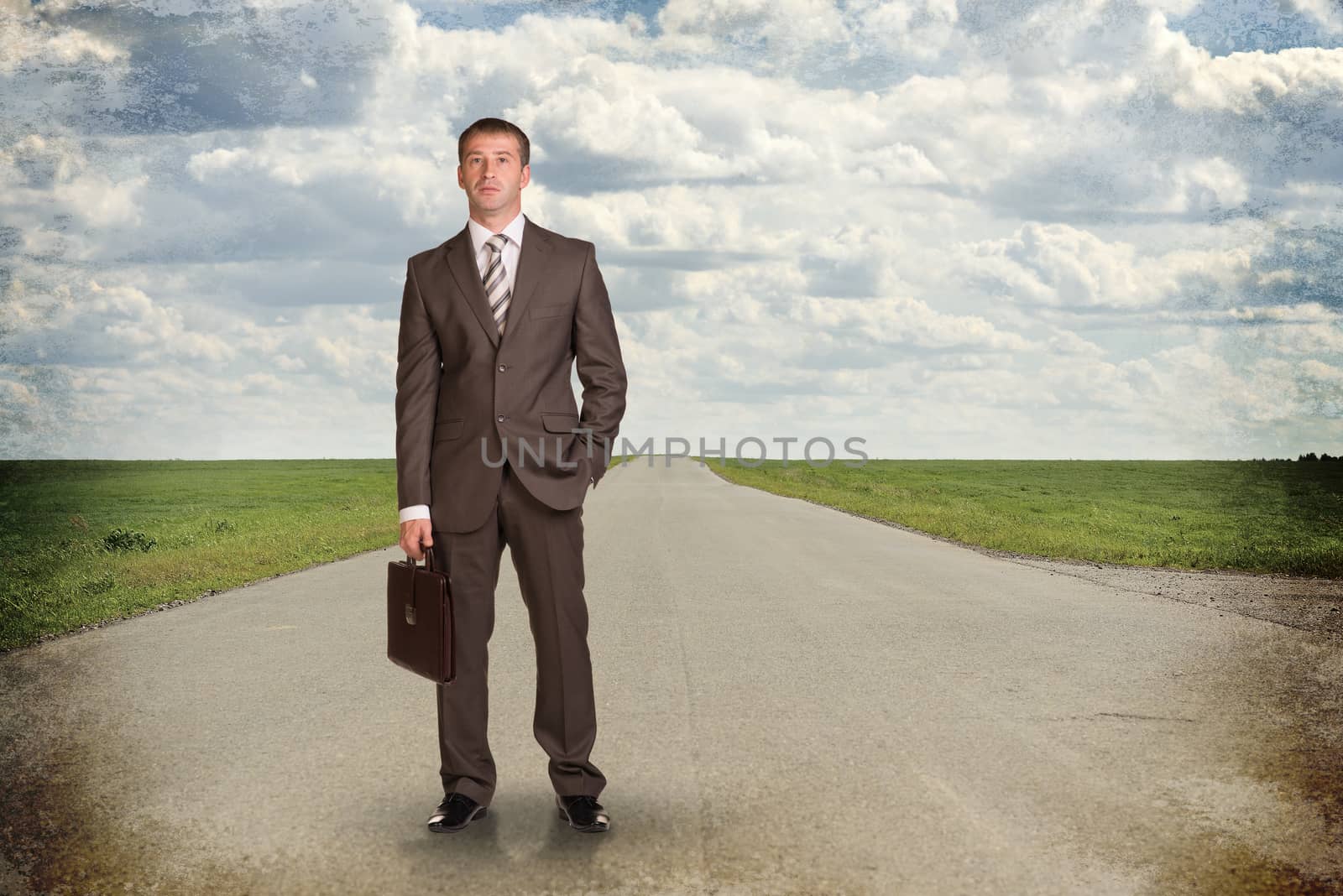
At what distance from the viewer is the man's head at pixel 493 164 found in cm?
421

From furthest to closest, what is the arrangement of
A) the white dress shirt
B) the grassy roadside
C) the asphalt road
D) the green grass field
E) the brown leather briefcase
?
the grassy roadside, the green grass field, the white dress shirt, the brown leather briefcase, the asphalt road

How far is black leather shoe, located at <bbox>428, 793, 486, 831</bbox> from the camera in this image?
4230mm

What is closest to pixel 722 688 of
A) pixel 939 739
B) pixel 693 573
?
pixel 939 739

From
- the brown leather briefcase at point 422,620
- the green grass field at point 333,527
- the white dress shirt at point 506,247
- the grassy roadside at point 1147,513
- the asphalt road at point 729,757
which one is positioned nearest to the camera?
the asphalt road at point 729,757

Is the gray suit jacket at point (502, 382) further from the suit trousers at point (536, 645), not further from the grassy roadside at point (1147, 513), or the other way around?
the grassy roadside at point (1147, 513)

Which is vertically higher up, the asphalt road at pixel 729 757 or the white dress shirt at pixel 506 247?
the white dress shirt at pixel 506 247

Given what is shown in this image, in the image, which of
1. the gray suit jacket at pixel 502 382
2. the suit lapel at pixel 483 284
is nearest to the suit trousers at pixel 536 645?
the gray suit jacket at pixel 502 382

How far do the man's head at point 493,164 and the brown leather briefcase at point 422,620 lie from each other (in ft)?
4.18

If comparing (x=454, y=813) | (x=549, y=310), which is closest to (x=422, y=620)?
(x=454, y=813)

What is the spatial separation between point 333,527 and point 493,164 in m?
18.7

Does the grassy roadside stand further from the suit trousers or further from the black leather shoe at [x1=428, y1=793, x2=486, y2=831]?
the black leather shoe at [x1=428, y1=793, x2=486, y2=831]

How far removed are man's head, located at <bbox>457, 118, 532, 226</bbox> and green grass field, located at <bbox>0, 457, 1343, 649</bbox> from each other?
6760mm

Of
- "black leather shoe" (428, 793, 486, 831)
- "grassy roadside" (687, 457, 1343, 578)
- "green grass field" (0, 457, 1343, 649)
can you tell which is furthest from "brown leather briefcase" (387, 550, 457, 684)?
"grassy roadside" (687, 457, 1343, 578)

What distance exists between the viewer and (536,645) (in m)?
4.31
